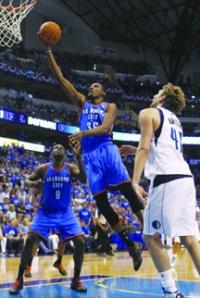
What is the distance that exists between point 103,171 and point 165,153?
154cm

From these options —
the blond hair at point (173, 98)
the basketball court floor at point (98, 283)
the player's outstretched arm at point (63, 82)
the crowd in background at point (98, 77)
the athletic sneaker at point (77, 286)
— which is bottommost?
the basketball court floor at point (98, 283)

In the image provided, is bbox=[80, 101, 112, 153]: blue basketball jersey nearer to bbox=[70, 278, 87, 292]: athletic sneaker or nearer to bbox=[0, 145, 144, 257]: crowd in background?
bbox=[70, 278, 87, 292]: athletic sneaker

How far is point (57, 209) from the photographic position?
676 centimetres

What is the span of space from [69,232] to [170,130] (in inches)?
110

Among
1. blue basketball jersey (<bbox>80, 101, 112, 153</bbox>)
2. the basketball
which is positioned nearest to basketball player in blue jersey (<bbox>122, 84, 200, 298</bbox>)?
blue basketball jersey (<bbox>80, 101, 112, 153</bbox>)

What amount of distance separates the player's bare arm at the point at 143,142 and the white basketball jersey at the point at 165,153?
89 millimetres

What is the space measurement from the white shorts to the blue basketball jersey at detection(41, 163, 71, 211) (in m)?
2.58

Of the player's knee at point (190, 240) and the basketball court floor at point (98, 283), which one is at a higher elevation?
the player's knee at point (190, 240)

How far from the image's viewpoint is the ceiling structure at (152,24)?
36.4m

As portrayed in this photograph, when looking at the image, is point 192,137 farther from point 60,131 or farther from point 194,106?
point 60,131

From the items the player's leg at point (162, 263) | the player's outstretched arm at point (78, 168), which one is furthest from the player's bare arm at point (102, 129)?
the player's leg at point (162, 263)

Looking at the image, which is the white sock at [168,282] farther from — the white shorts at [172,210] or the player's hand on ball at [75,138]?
the player's hand on ball at [75,138]

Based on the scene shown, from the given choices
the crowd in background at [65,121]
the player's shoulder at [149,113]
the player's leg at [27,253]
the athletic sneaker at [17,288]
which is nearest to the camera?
the player's shoulder at [149,113]

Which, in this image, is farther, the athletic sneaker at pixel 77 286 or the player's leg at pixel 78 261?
the player's leg at pixel 78 261
